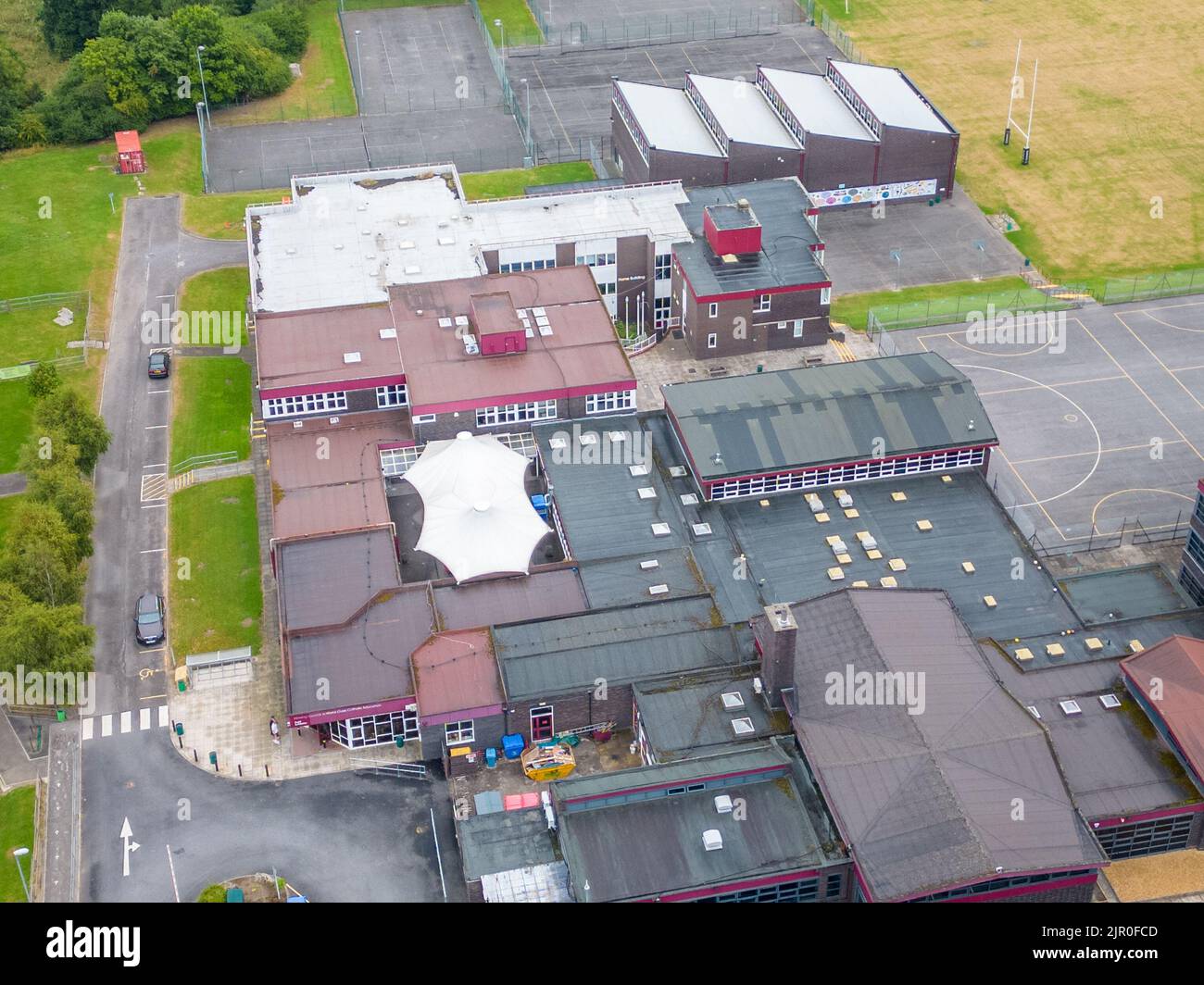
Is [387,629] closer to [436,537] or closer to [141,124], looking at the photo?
[436,537]

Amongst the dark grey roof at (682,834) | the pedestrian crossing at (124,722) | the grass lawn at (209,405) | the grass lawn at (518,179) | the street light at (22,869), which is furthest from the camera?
the grass lawn at (518,179)

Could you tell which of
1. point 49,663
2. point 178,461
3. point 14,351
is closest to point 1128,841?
point 49,663

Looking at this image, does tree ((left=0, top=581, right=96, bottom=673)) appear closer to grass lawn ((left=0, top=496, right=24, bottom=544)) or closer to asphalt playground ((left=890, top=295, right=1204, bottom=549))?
grass lawn ((left=0, top=496, right=24, bottom=544))

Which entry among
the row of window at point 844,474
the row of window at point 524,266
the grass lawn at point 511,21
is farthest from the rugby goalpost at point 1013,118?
the row of window at point 844,474

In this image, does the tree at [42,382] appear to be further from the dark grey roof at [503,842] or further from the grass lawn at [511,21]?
the grass lawn at [511,21]

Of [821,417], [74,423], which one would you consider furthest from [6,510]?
[821,417]

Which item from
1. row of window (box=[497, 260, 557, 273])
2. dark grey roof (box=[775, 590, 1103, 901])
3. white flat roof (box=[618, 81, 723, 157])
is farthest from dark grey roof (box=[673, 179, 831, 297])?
dark grey roof (box=[775, 590, 1103, 901])

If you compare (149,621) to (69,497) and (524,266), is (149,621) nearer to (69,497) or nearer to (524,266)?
(69,497)
